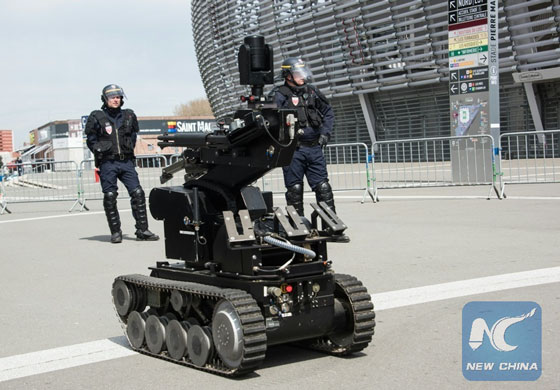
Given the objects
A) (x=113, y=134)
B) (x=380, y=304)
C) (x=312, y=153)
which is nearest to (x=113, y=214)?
(x=113, y=134)

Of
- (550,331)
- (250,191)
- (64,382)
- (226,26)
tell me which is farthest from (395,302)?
(226,26)

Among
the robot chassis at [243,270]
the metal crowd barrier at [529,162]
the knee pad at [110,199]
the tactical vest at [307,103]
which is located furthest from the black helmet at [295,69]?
the metal crowd barrier at [529,162]

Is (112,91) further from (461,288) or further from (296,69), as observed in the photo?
(461,288)

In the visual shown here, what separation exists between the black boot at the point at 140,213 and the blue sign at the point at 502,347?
22.0 feet

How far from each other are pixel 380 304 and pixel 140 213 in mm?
5652

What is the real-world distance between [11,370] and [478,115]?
14084 millimetres

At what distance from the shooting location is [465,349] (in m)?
4.67

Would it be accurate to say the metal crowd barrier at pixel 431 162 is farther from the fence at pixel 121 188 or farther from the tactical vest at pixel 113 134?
the tactical vest at pixel 113 134

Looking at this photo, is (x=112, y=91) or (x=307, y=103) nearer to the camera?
(x=307, y=103)

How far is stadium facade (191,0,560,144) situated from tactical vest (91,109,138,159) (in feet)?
56.6

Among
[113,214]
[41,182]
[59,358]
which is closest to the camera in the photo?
[59,358]

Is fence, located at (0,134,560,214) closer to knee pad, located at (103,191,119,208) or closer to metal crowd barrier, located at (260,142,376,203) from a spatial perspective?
metal crowd barrier, located at (260,142,376,203)

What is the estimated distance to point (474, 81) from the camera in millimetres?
17422

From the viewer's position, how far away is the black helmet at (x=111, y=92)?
10.6 meters
